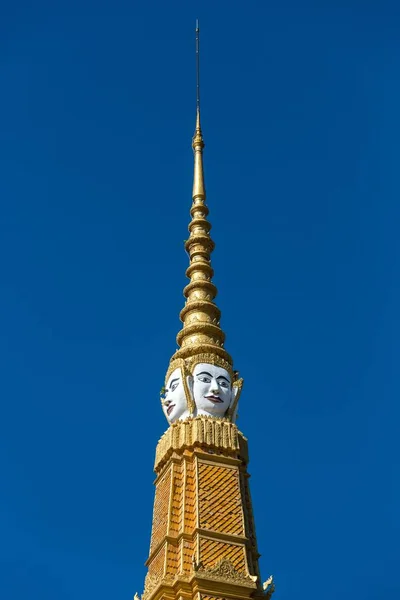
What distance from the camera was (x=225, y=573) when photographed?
75.3ft

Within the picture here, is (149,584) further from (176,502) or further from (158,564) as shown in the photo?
(176,502)

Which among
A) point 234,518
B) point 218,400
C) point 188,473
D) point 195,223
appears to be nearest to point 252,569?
point 234,518

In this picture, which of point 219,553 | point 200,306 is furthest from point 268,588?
point 200,306

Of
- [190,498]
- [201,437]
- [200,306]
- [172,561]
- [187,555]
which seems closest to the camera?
[187,555]

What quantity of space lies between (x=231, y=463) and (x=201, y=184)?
39.0ft

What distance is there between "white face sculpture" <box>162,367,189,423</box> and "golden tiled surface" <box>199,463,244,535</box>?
6.88 feet

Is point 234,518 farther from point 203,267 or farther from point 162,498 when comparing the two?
point 203,267

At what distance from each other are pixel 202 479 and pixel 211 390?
301 centimetres

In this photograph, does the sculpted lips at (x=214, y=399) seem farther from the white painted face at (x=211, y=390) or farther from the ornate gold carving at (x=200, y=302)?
the ornate gold carving at (x=200, y=302)

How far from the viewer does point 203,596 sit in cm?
2248

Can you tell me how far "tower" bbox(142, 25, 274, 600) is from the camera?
23109 millimetres

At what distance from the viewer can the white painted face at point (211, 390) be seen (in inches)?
1080

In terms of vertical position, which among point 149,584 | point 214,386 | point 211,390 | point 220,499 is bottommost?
point 149,584

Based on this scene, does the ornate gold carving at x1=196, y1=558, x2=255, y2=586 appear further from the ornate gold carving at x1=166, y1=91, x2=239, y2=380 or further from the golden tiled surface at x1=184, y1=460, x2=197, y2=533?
the ornate gold carving at x1=166, y1=91, x2=239, y2=380
